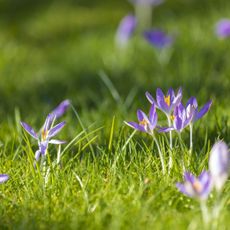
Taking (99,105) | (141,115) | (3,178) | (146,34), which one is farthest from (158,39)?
(3,178)

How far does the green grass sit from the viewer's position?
171cm

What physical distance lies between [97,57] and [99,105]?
130 cm

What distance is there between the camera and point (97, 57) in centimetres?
450

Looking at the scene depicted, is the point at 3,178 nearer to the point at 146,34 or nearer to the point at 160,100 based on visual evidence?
the point at 160,100

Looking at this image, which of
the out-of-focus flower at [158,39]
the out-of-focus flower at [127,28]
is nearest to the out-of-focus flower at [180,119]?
the out-of-focus flower at [158,39]

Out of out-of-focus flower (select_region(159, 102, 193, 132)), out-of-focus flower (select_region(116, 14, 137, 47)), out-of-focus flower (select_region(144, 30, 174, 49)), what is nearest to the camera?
out-of-focus flower (select_region(159, 102, 193, 132))

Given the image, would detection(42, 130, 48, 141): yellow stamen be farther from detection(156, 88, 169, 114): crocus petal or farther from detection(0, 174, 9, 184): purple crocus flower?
detection(156, 88, 169, 114): crocus petal

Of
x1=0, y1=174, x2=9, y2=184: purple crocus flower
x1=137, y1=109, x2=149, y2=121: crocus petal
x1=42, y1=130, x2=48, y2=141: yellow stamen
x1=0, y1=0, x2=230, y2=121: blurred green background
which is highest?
x1=137, y1=109, x2=149, y2=121: crocus petal

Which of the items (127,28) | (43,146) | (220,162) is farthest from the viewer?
(127,28)

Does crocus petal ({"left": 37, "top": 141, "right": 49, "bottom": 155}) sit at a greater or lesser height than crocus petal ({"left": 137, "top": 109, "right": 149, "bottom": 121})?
lesser

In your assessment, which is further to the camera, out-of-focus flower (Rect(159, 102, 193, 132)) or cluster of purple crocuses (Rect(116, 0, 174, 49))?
cluster of purple crocuses (Rect(116, 0, 174, 49))

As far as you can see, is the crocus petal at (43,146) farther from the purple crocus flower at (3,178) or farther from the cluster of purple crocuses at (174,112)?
the cluster of purple crocuses at (174,112)

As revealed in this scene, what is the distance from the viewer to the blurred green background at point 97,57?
3471 millimetres

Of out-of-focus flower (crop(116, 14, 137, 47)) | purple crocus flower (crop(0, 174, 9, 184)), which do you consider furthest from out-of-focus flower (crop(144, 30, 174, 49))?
purple crocus flower (crop(0, 174, 9, 184))
